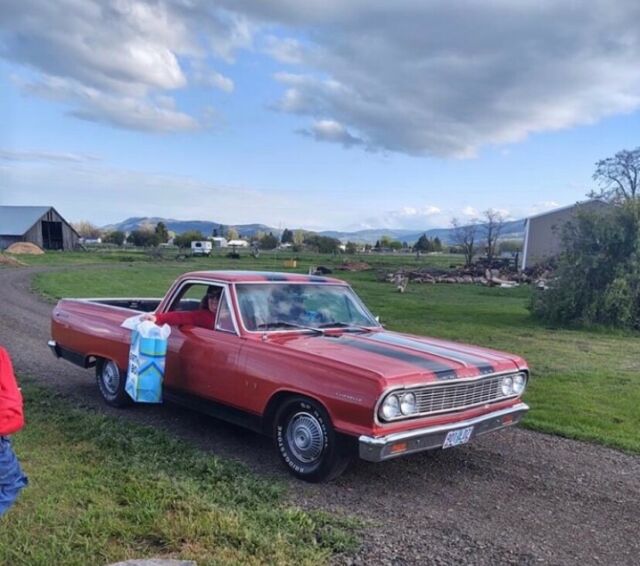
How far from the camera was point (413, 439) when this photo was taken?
14.2 feet

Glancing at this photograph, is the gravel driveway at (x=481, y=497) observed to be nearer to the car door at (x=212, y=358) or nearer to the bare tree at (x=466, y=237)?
the car door at (x=212, y=358)

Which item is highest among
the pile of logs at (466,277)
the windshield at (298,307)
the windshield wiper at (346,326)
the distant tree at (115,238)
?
the windshield at (298,307)

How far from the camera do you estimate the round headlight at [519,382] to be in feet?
17.6

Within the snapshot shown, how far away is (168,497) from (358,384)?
1550 millimetres

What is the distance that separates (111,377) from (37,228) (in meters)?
61.5

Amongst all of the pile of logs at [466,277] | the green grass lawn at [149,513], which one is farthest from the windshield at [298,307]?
the pile of logs at [466,277]

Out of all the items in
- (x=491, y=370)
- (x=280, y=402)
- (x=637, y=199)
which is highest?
(x=637, y=199)

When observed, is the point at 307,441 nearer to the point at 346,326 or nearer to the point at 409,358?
the point at 409,358

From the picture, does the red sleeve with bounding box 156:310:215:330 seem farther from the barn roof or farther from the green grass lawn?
the barn roof

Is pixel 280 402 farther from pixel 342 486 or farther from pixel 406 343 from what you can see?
pixel 406 343

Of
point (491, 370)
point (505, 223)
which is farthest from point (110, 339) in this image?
point (505, 223)

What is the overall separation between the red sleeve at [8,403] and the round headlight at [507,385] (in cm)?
386

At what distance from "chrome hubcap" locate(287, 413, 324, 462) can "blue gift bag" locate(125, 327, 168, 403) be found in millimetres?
1624

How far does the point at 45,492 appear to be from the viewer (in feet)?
13.8
